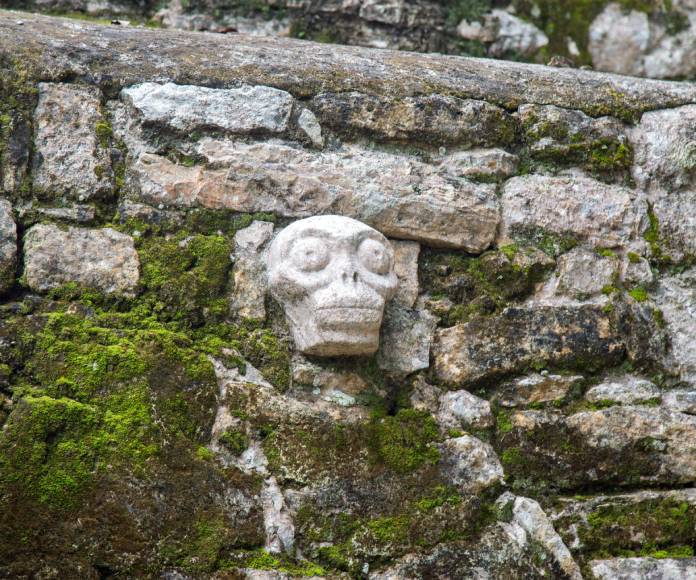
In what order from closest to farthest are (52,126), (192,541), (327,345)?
(192,541) → (327,345) → (52,126)

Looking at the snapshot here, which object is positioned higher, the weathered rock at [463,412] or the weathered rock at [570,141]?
the weathered rock at [570,141]

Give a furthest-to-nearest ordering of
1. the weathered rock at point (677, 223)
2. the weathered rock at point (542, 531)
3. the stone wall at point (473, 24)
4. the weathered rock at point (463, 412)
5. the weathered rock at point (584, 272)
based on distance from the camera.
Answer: the stone wall at point (473, 24) < the weathered rock at point (677, 223) < the weathered rock at point (584, 272) < the weathered rock at point (463, 412) < the weathered rock at point (542, 531)

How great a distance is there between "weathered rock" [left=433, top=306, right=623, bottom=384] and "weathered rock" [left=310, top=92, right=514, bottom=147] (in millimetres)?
635

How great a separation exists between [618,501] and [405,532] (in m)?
0.61

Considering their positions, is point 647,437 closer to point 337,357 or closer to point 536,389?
point 536,389

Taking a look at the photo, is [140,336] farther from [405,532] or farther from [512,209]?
[512,209]

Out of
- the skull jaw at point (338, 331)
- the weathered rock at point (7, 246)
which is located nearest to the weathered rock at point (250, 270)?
the skull jaw at point (338, 331)

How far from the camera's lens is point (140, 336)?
8.53 feet

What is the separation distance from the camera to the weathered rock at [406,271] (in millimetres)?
2920

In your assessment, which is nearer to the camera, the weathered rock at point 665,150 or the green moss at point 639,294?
the green moss at point 639,294

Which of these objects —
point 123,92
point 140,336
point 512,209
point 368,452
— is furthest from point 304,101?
point 368,452

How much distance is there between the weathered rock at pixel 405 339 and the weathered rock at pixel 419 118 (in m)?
0.61

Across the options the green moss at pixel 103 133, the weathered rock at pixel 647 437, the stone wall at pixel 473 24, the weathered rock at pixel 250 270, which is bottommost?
the weathered rock at pixel 647 437

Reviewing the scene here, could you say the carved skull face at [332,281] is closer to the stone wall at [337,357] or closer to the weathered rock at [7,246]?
the stone wall at [337,357]
